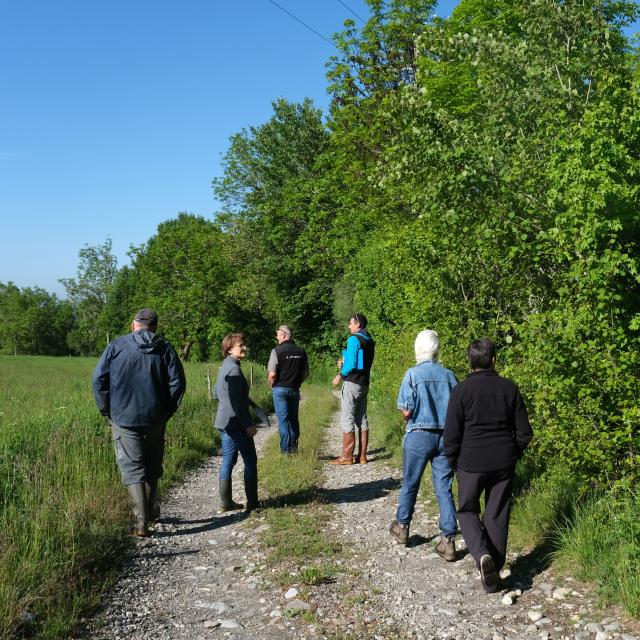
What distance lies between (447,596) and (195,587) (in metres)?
1.99

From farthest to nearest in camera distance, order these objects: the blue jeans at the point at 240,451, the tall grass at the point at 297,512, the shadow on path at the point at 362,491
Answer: the shadow on path at the point at 362,491
the blue jeans at the point at 240,451
the tall grass at the point at 297,512

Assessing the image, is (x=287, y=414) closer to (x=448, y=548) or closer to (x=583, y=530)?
(x=448, y=548)

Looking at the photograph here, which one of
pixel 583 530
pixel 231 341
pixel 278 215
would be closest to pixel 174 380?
pixel 231 341

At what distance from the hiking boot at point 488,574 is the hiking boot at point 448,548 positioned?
75 centimetres

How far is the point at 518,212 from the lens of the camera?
6.20m

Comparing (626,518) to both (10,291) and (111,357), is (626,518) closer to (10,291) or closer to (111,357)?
(111,357)

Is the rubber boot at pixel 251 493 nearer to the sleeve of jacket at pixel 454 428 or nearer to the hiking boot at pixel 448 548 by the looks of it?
the hiking boot at pixel 448 548

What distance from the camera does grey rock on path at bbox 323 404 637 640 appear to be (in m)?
4.21

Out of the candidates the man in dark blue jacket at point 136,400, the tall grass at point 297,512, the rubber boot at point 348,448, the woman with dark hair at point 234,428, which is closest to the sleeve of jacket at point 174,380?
the man in dark blue jacket at point 136,400

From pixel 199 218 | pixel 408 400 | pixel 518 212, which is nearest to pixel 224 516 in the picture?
pixel 408 400

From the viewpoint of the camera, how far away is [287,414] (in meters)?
9.86

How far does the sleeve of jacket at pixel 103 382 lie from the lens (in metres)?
6.34

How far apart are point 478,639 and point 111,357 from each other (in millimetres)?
4176

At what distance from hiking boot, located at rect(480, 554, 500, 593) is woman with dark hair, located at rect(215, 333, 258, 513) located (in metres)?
3.08
